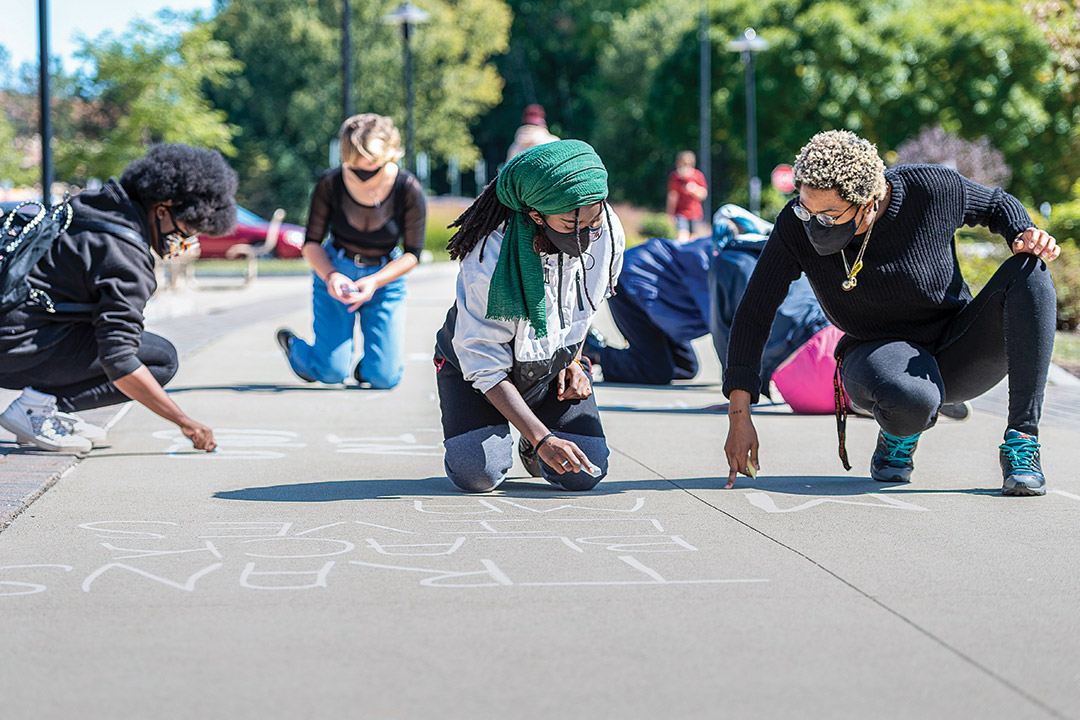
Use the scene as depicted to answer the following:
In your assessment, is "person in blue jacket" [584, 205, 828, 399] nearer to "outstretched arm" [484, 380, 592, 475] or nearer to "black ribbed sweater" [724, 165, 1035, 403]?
"black ribbed sweater" [724, 165, 1035, 403]

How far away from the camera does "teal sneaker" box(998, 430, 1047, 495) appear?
4.76m

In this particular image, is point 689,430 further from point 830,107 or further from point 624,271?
point 830,107

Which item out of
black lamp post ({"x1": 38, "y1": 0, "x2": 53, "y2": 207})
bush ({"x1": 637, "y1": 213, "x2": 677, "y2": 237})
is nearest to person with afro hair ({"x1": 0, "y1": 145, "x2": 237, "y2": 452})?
black lamp post ({"x1": 38, "y1": 0, "x2": 53, "y2": 207})

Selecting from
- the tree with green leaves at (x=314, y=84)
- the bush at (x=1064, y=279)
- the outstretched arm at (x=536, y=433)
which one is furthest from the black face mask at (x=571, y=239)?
the tree with green leaves at (x=314, y=84)

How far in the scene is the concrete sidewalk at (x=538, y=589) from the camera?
8.91 ft

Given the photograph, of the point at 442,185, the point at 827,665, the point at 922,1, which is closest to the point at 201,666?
the point at 827,665

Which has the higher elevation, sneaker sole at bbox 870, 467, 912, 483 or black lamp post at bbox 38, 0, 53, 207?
black lamp post at bbox 38, 0, 53, 207

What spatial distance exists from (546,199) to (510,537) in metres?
1.08

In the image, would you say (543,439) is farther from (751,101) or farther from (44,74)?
(751,101)

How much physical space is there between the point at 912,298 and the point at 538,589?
201cm

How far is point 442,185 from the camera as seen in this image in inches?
2709

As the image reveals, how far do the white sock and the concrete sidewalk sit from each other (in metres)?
0.33

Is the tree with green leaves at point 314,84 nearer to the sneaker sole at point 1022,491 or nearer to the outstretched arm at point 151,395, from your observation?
the outstretched arm at point 151,395

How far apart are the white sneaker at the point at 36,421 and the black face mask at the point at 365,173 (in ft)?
7.99
